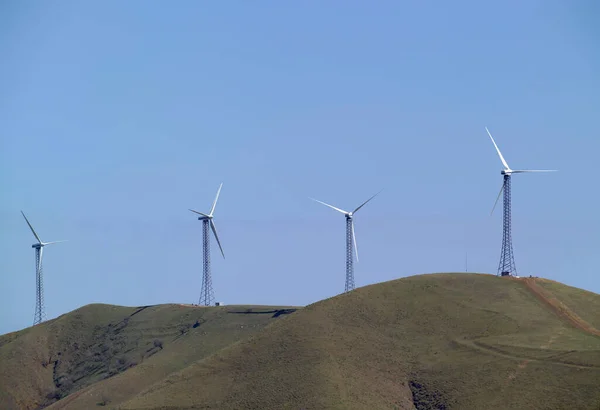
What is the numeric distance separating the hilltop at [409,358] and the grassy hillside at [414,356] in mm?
220

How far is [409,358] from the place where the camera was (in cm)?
15912

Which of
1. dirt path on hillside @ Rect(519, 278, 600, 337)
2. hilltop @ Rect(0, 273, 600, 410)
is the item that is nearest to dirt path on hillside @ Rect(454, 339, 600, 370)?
hilltop @ Rect(0, 273, 600, 410)

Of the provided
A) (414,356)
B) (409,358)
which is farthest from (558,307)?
(409,358)

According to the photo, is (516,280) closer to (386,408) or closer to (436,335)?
(436,335)

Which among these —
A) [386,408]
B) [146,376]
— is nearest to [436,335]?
[386,408]

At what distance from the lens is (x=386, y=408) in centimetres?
14275

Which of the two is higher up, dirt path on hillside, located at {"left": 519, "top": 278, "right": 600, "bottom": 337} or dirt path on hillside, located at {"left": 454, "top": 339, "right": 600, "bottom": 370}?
dirt path on hillside, located at {"left": 519, "top": 278, "right": 600, "bottom": 337}

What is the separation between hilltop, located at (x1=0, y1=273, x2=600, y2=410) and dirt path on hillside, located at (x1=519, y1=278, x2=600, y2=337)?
0.35 meters

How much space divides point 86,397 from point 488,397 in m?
90.1

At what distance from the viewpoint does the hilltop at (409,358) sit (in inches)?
5531

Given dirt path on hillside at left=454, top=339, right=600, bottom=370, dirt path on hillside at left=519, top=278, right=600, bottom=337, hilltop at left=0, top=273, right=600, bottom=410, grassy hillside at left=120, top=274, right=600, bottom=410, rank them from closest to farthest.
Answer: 1. dirt path on hillside at left=454, top=339, right=600, bottom=370
2. grassy hillside at left=120, top=274, right=600, bottom=410
3. hilltop at left=0, top=273, right=600, bottom=410
4. dirt path on hillside at left=519, top=278, right=600, bottom=337

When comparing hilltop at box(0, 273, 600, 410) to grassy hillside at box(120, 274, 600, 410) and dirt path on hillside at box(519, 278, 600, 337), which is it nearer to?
grassy hillside at box(120, 274, 600, 410)

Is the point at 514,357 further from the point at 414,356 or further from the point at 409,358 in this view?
the point at 409,358

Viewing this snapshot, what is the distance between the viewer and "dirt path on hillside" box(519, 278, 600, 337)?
15800cm
